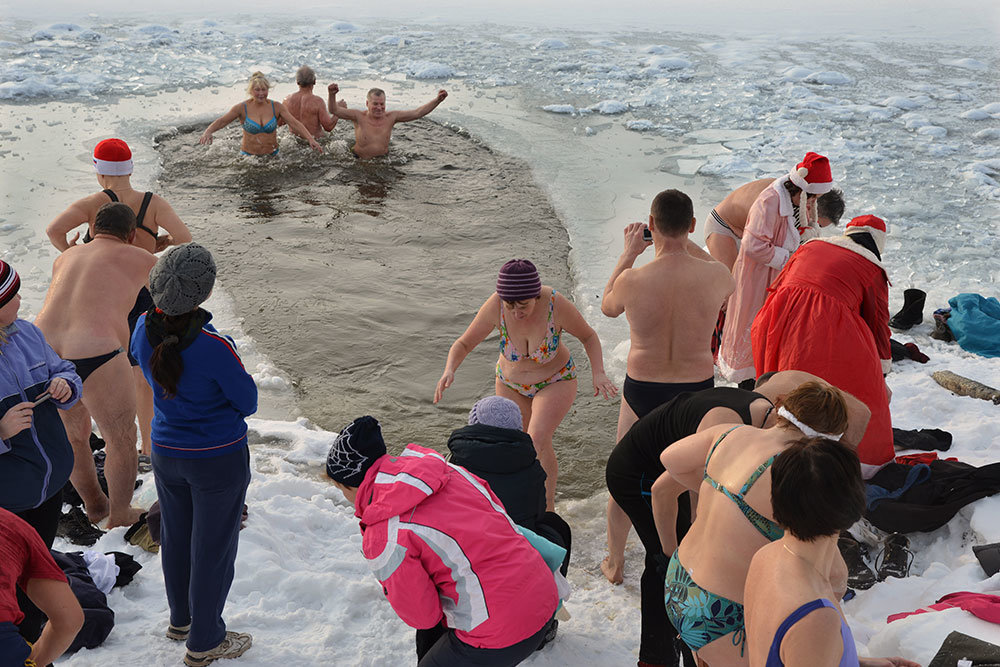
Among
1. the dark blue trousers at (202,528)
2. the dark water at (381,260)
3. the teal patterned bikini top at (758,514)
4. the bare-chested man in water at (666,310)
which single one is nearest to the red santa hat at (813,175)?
the bare-chested man in water at (666,310)

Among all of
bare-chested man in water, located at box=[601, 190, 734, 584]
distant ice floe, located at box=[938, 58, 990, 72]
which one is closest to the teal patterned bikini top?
bare-chested man in water, located at box=[601, 190, 734, 584]

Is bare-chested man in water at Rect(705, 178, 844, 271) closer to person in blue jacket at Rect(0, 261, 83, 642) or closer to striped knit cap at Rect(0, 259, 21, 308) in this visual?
person in blue jacket at Rect(0, 261, 83, 642)

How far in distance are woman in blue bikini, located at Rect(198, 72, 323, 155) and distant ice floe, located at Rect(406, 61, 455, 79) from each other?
245 inches

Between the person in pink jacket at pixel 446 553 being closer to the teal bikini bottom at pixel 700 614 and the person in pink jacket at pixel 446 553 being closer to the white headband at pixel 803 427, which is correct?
the teal bikini bottom at pixel 700 614

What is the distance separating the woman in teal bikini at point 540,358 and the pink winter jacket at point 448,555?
1722 mm

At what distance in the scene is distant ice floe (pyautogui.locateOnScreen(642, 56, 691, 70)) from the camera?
56.3 feet

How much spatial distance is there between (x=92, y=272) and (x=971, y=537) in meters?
4.34

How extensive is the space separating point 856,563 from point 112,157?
14.9ft

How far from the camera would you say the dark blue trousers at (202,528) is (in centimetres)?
312

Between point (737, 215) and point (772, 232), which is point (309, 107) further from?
point (772, 232)

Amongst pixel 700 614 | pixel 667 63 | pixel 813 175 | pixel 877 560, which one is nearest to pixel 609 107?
pixel 667 63

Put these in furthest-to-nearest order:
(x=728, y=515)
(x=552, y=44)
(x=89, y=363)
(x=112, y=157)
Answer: (x=552, y=44) < (x=112, y=157) < (x=89, y=363) < (x=728, y=515)

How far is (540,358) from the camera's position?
434 centimetres

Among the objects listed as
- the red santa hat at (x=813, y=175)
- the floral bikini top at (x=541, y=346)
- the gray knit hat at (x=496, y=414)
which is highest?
the red santa hat at (x=813, y=175)
